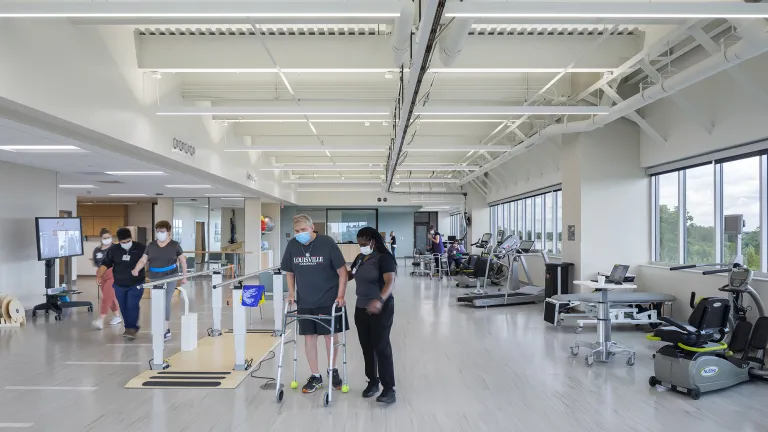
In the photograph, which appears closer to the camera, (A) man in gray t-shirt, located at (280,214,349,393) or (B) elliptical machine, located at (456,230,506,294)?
(A) man in gray t-shirt, located at (280,214,349,393)

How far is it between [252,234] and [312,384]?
13.6 metres

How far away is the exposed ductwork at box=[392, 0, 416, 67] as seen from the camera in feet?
15.1

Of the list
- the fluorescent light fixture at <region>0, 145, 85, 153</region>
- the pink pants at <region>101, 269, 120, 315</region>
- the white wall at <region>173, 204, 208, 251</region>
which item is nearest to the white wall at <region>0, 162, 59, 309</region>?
the pink pants at <region>101, 269, 120, 315</region>

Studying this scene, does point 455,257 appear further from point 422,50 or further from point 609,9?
point 609,9

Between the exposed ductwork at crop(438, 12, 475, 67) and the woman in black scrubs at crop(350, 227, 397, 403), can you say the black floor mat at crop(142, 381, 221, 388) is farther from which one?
the exposed ductwork at crop(438, 12, 475, 67)

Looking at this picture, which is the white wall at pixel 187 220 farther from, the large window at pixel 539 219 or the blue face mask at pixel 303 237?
the blue face mask at pixel 303 237

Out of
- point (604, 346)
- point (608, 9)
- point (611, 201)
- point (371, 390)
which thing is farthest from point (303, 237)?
point (611, 201)

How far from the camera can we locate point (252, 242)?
58.1 ft

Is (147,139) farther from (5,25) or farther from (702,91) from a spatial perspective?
(702,91)

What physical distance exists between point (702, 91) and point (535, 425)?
18.9ft

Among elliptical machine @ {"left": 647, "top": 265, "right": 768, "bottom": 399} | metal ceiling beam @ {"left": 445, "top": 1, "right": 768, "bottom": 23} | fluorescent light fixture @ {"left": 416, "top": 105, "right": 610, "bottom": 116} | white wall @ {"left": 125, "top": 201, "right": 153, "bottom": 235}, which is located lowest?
elliptical machine @ {"left": 647, "top": 265, "right": 768, "bottom": 399}

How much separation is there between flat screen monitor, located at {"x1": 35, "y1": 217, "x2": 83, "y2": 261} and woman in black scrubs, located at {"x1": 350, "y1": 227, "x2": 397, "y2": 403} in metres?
6.82

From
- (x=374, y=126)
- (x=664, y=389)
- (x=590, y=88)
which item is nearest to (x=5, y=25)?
(x=664, y=389)

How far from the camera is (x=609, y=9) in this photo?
14.5ft
